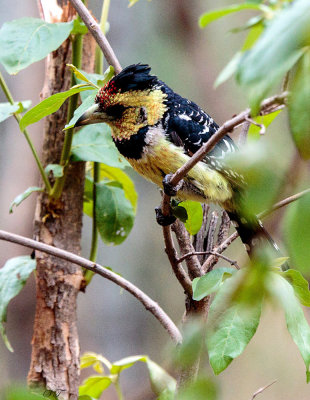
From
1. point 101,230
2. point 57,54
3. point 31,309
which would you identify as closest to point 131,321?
point 31,309

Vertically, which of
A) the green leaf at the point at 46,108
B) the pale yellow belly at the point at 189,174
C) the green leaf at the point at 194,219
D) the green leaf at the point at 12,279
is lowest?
the green leaf at the point at 194,219

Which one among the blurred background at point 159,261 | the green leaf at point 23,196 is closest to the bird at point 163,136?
the green leaf at point 23,196

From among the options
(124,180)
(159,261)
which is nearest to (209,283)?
(124,180)

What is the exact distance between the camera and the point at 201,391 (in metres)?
0.28

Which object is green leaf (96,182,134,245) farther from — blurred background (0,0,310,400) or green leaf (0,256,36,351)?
blurred background (0,0,310,400)

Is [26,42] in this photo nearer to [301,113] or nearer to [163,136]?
[163,136]

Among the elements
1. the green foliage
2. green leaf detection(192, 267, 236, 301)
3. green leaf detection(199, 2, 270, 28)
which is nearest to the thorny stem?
the green foliage

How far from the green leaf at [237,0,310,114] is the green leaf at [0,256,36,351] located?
1.17 m

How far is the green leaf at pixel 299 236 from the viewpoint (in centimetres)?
24

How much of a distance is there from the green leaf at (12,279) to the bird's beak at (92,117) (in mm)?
385

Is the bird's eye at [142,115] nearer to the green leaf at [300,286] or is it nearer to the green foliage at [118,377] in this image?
the green foliage at [118,377]

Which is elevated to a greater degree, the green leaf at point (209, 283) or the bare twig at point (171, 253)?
the bare twig at point (171, 253)

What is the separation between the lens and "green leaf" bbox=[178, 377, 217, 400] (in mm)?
282

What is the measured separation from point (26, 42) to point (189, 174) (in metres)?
0.47
